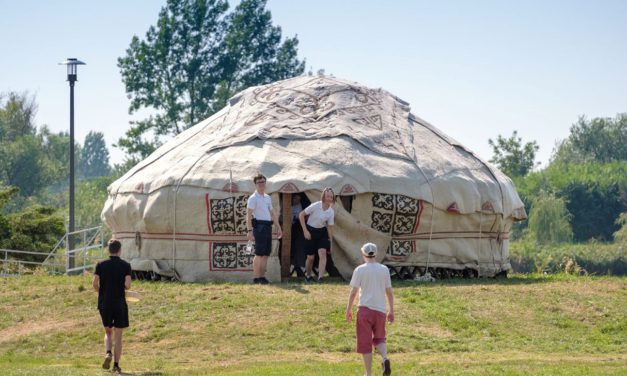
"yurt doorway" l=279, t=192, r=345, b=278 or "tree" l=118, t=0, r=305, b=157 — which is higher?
"tree" l=118, t=0, r=305, b=157

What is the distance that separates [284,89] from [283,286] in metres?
6.05

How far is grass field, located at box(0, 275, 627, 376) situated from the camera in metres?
13.1

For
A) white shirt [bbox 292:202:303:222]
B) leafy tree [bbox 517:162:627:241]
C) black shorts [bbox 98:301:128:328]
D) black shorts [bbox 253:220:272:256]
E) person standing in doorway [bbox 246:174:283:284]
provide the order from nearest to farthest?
black shorts [bbox 98:301:128:328], person standing in doorway [bbox 246:174:283:284], black shorts [bbox 253:220:272:256], white shirt [bbox 292:202:303:222], leafy tree [bbox 517:162:627:241]

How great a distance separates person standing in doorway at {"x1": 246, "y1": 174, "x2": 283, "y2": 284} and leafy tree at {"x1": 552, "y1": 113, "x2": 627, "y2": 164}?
65.8m

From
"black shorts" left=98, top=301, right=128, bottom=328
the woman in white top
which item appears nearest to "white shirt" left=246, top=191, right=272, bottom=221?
the woman in white top

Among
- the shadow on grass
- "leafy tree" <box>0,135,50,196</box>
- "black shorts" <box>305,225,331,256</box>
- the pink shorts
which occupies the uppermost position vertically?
"leafy tree" <box>0,135,50,196</box>

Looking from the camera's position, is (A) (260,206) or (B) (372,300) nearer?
(B) (372,300)

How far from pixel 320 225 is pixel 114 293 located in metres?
6.00

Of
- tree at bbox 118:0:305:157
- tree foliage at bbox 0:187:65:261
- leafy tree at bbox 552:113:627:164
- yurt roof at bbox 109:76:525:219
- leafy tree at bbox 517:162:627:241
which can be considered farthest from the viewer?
leafy tree at bbox 552:113:627:164

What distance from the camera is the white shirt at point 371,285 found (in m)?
11.8

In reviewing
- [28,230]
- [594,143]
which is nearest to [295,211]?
[28,230]

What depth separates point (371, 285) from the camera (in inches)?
465

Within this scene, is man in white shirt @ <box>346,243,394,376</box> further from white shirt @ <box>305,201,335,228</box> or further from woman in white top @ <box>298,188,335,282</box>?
white shirt @ <box>305,201,335,228</box>

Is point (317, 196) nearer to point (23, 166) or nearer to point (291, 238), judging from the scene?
point (291, 238)
